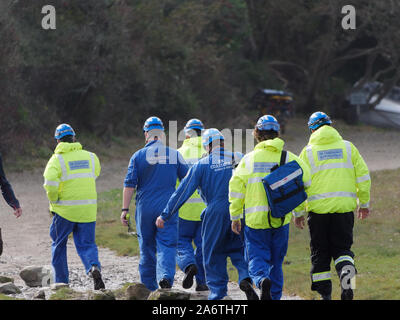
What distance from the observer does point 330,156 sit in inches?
360

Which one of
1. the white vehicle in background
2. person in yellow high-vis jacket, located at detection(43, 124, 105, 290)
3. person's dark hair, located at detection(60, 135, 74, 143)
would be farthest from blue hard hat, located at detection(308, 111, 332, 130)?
the white vehicle in background

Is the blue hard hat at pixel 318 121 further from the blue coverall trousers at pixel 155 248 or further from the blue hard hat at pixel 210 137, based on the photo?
the blue coverall trousers at pixel 155 248

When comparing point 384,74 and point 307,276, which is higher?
point 384,74

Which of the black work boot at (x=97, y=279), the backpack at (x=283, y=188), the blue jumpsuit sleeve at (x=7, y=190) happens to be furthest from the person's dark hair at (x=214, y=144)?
the blue jumpsuit sleeve at (x=7, y=190)

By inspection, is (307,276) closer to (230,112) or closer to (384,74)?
(230,112)

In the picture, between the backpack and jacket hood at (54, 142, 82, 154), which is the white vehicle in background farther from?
the backpack

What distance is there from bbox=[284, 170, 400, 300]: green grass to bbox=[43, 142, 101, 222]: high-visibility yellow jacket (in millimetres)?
2866

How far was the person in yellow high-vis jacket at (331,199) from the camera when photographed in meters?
9.02

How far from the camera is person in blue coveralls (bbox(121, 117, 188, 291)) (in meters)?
9.52

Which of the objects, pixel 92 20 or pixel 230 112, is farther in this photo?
pixel 230 112

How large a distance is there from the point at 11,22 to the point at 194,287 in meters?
15.6

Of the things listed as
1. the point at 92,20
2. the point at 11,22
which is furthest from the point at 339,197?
the point at 92,20

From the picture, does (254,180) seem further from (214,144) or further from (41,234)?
(41,234)

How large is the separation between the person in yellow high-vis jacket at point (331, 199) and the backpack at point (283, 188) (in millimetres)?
685
